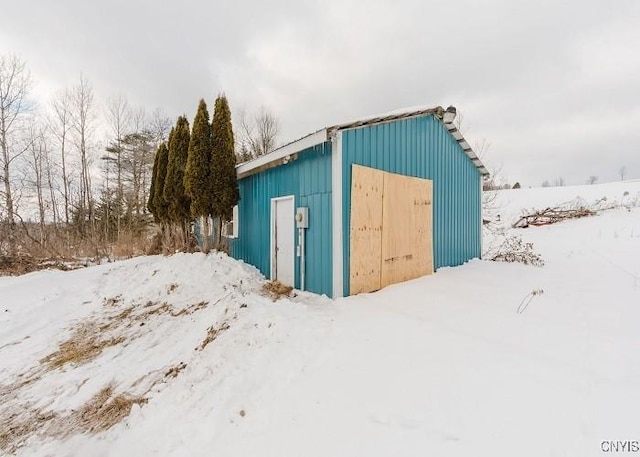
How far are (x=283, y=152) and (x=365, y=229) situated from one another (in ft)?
7.63

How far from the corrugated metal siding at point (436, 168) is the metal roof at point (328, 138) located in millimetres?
134

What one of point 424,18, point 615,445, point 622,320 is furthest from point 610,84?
point 615,445

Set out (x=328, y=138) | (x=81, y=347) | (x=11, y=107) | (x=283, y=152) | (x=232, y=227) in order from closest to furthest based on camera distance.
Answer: (x=81, y=347), (x=328, y=138), (x=283, y=152), (x=232, y=227), (x=11, y=107)

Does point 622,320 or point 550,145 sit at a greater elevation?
point 550,145

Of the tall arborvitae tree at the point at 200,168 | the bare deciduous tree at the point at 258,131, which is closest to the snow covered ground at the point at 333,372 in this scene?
the tall arborvitae tree at the point at 200,168

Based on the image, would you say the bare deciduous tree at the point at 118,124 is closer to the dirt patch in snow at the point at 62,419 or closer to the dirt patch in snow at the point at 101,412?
the dirt patch in snow at the point at 62,419

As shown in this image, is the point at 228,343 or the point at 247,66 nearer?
the point at 228,343

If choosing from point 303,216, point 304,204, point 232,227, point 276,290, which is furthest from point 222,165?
point 276,290

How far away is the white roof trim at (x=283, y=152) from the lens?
4863 millimetres

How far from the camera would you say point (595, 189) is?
2008 cm

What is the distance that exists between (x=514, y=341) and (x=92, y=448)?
4.22 metres

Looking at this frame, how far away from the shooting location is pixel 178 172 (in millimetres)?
9195

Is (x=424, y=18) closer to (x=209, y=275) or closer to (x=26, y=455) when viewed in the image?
(x=209, y=275)

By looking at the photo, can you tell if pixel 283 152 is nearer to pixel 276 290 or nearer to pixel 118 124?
pixel 276 290
